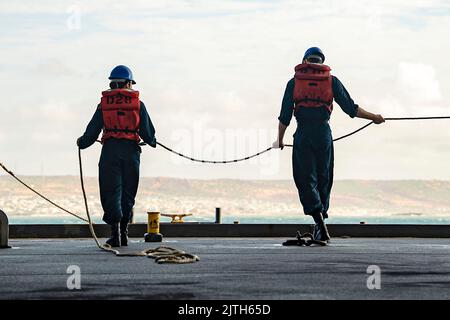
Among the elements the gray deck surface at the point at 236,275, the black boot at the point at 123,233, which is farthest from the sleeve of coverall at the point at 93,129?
the gray deck surface at the point at 236,275

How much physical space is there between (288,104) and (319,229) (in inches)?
72.0

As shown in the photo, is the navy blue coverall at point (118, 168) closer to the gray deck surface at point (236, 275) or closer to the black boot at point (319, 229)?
the gray deck surface at point (236, 275)

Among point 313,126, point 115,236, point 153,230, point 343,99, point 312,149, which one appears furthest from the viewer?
point 153,230

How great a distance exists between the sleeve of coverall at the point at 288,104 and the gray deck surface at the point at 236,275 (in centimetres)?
214

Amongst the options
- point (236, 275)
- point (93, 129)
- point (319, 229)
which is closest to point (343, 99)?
point (319, 229)

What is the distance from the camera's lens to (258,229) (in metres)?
21.9

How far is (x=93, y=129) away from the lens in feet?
50.0

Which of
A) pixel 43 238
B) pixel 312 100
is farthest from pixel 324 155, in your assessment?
pixel 43 238

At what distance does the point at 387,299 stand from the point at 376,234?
1435 centimetres

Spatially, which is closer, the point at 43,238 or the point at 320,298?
the point at 320,298

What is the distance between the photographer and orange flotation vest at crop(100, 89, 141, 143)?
Answer: 15.0 m

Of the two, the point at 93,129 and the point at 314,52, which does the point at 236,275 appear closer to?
the point at 93,129

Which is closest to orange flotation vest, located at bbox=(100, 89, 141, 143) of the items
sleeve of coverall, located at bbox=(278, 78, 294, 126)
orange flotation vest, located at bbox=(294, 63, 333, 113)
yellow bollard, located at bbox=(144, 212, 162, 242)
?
sleeve of coverall, located at bbox=(278, 78, 294, 126)
